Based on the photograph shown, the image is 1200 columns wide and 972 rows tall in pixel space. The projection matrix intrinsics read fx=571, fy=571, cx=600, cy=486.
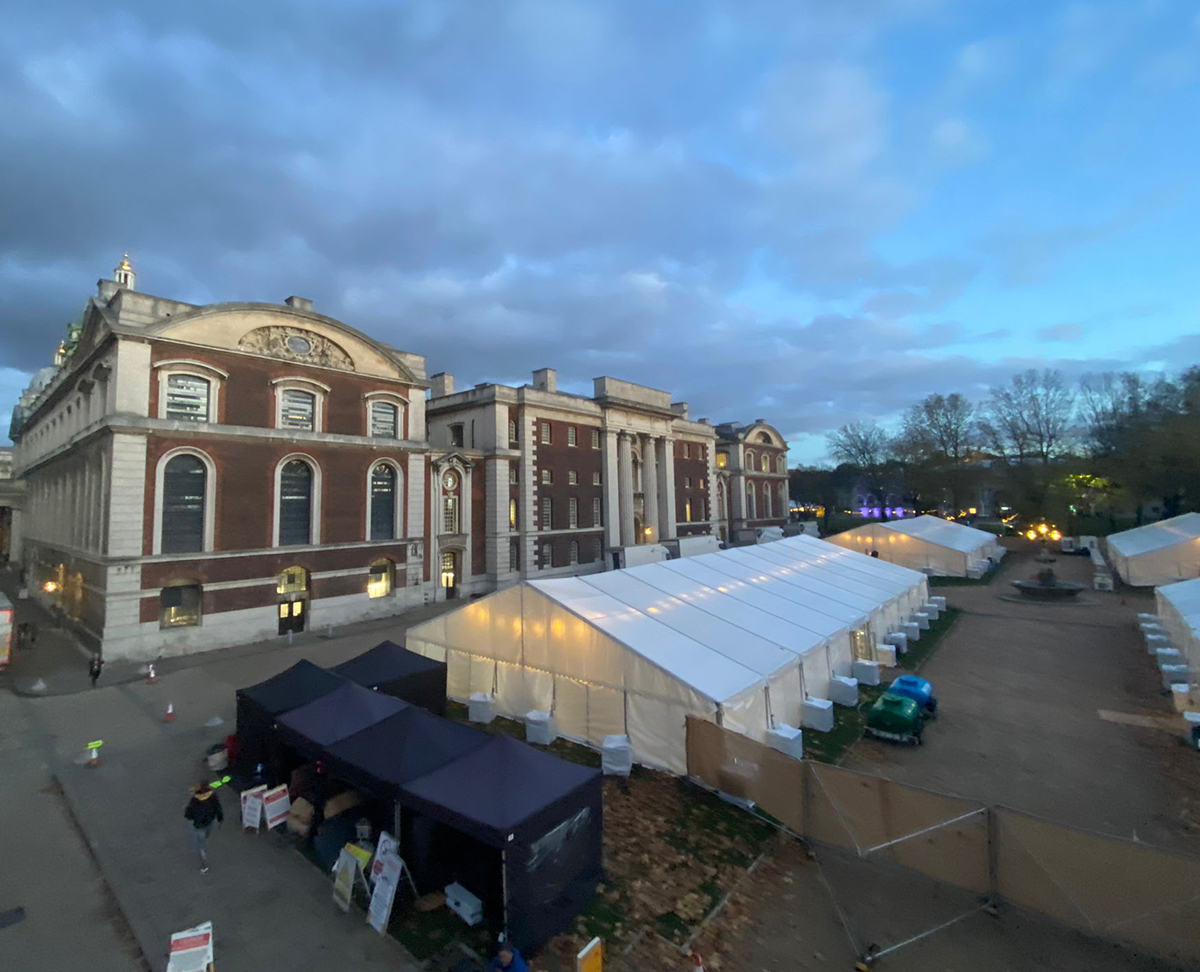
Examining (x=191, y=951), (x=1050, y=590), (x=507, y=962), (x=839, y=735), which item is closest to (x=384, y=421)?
(x=839, y=735)

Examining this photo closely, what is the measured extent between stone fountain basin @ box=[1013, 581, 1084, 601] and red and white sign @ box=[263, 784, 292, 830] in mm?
37754

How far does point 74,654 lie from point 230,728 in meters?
13.8

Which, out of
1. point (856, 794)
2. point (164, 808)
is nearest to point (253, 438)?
point (164, 808)

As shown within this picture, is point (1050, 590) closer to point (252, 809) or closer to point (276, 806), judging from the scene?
point (276, 806)

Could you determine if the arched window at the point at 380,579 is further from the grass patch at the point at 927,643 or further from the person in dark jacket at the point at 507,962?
the person in dark jacket at the point at 507,962

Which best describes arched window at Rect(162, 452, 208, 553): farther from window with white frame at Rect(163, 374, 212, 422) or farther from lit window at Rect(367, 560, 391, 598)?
lit window at Rect(367, 560, 391, 598)

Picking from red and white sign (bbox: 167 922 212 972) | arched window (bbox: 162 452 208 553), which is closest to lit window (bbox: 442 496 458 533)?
arched window (bbox: 162 452 208 553)

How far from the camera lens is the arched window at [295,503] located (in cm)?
2570

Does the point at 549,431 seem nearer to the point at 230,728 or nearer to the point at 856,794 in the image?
the point at 230,728

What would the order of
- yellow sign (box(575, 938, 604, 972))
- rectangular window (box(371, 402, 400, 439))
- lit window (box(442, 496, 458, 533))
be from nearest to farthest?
yellow sign (box(575, 938, 604, 972)) → rectangular window (box(371, 402, 400, 439)) → lit window (box(442, 496, 458, 533))

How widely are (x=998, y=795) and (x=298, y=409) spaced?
91.7 ft

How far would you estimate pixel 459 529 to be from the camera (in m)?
34.4

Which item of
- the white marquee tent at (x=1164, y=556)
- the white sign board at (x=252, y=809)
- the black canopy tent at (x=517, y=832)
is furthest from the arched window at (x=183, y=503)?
the white marquee tent at (x=1164, y=556)

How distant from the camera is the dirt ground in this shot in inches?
276
